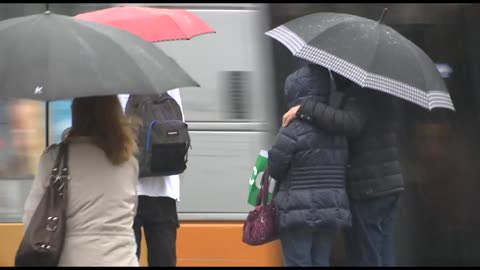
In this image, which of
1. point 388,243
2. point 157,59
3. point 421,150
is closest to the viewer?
point 157,59

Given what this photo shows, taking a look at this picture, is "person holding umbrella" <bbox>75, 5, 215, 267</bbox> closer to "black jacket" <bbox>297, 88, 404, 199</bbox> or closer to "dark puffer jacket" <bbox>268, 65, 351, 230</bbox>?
"dark puffer jacket" <bbox>268, 65, 351, 230</bbox>

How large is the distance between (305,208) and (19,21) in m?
1.73

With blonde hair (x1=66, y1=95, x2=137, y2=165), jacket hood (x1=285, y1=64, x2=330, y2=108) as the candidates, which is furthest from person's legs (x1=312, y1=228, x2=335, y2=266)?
blonde hair (x1=66, y1=95, x2=137, y2=165)

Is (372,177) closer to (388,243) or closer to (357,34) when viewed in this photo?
(388,243)

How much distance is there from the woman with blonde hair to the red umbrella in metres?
1.37

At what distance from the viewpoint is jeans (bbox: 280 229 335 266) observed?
460 centimetres

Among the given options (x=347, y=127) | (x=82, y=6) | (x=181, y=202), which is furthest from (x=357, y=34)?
(x=82, y=6)

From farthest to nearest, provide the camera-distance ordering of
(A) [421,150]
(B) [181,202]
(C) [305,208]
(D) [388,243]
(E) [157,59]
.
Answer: (A) [421,150]
(B) [181,202]
(D) [388,243]
(C) [305,208]
(E) [157,59]

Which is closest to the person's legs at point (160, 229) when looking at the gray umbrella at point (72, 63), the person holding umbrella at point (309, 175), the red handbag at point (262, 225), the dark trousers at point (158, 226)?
the dark trousers at point (158, 226)

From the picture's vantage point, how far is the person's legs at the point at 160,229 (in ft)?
15.7

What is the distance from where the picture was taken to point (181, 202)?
5.61m

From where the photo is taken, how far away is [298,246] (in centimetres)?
A: 461

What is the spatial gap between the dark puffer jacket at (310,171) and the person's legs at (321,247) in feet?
0.40

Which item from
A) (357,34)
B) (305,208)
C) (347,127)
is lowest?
(305,208)
